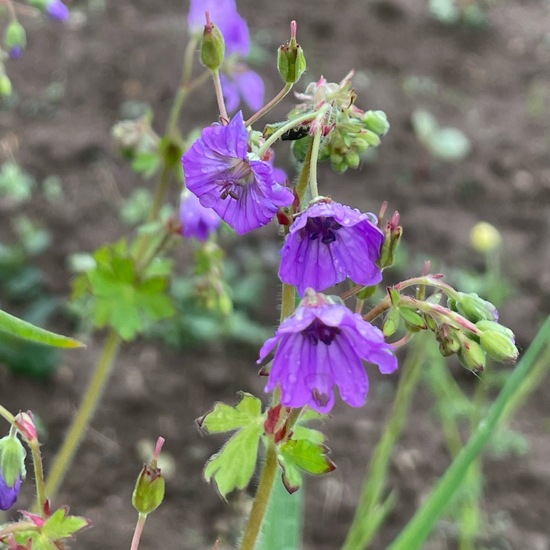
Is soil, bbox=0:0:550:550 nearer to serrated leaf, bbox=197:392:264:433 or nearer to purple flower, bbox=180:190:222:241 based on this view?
purple flower, bbox=180:190:222:241

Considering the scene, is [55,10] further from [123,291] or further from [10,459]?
[10,459]

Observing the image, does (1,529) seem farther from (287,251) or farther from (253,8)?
(253,8)

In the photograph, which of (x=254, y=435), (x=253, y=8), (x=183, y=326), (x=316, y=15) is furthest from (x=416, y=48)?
(x=254, y=435)

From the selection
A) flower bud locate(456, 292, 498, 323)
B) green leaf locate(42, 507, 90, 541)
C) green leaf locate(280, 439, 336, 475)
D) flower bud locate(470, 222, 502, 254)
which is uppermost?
flower bud locate(470, 222, 502, 254)

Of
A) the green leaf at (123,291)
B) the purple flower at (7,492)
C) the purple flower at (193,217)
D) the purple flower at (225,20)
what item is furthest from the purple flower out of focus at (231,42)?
the purple flower at (7,492)

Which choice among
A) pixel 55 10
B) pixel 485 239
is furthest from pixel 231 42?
pixel 485 239

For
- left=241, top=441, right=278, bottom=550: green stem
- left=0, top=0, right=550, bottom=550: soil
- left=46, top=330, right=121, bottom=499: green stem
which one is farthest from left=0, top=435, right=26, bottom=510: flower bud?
left=0, top=0, right=550, bottom=550: soil
